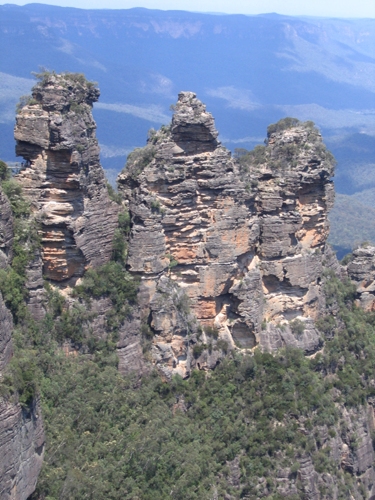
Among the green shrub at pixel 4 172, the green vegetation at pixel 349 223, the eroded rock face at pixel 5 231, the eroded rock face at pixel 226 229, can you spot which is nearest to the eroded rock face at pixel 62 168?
the green shrub at pixel 4 172

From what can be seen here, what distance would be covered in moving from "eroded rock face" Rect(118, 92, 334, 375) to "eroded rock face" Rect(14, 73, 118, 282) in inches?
101

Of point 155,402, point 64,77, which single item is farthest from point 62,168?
point 155,402

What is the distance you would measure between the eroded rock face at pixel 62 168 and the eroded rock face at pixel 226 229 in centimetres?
257

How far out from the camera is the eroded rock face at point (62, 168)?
1167 inches

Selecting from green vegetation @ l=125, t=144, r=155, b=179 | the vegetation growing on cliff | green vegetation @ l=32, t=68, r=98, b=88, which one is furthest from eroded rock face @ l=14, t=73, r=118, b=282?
the vegetation growing on cliff

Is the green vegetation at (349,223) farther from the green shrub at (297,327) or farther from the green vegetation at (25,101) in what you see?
the green vegetation at (25,101)

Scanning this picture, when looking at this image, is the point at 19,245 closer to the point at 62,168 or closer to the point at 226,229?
the point at 62,168

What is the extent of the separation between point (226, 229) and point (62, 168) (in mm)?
8157

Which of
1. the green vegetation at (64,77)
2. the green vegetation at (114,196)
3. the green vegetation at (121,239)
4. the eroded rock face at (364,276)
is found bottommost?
the eroded rock face at (364,276)

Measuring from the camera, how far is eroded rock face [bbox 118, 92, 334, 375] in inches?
A: 1304

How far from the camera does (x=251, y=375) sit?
34938 mm

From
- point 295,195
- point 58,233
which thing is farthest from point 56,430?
point 295,195

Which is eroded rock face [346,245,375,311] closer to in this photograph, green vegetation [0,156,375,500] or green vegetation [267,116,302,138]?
green vegetation [0,156,375,500]

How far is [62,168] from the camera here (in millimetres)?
30016
